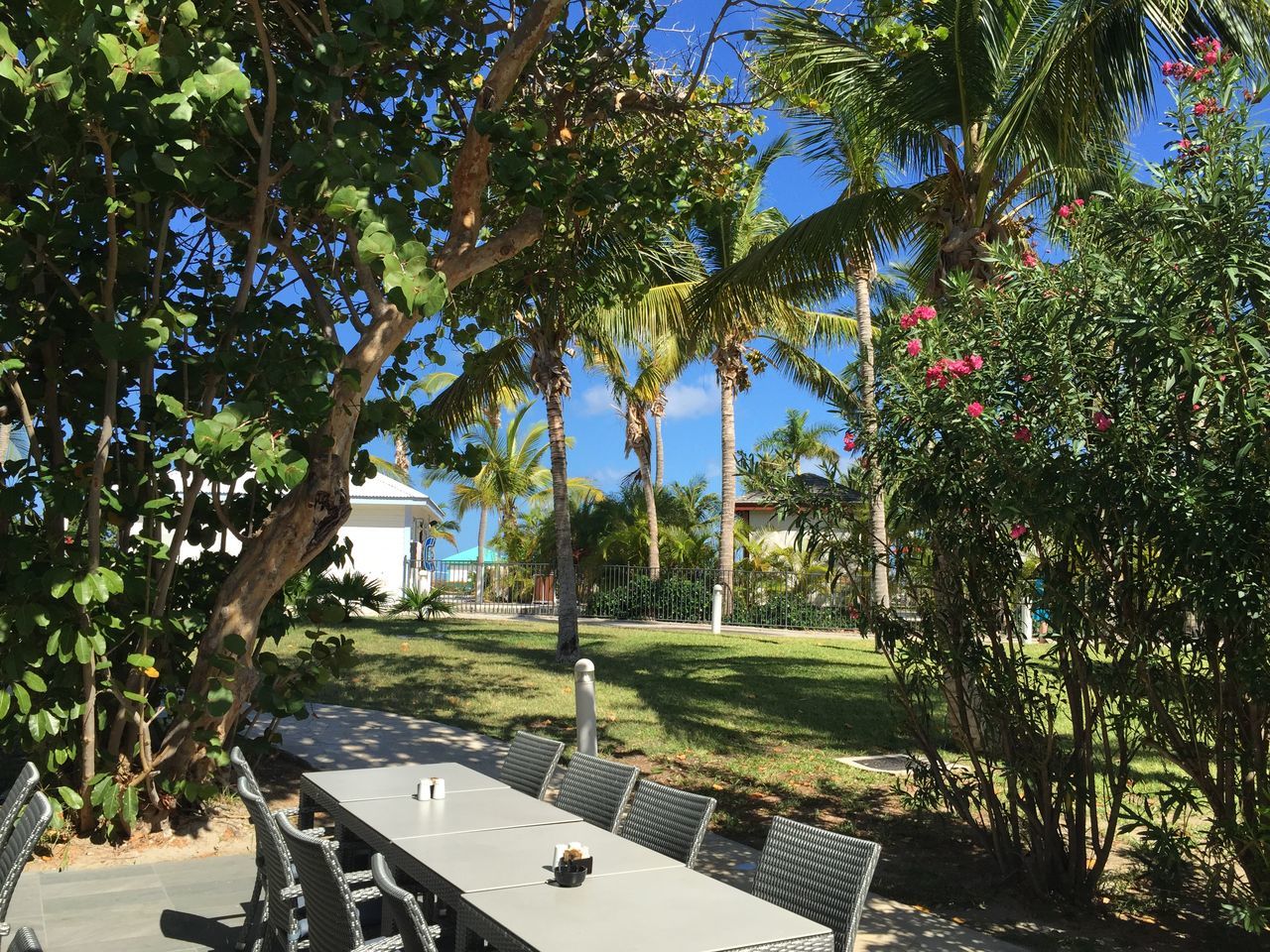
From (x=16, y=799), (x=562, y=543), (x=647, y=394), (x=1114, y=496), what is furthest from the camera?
(x=647, y=394)

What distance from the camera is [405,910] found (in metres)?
3.19

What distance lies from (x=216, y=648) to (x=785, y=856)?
4.18 m

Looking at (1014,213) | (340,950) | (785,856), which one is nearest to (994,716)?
(785,856)

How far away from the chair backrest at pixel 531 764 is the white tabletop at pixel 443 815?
2.18 ft

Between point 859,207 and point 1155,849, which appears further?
point 859,207

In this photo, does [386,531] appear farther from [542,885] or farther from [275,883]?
[542,885]

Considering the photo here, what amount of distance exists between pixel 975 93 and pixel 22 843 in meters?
8.91

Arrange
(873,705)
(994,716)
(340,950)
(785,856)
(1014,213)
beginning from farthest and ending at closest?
(873,705) < (1014,213) < (994,716) < (785,856) < (340,950)

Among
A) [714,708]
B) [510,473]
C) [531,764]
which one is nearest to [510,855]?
[531,764]

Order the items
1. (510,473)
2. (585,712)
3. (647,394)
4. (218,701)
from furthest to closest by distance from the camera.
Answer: (510,473), (647,394), (585,712), (218,701)

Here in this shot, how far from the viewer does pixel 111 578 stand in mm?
6184

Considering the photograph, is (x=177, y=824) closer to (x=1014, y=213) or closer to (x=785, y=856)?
(x=785, y=856)

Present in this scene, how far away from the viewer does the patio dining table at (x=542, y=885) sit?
3.36m

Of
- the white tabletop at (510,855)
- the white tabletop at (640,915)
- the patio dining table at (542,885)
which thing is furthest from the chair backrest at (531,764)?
the white tabletop at (640,915)
